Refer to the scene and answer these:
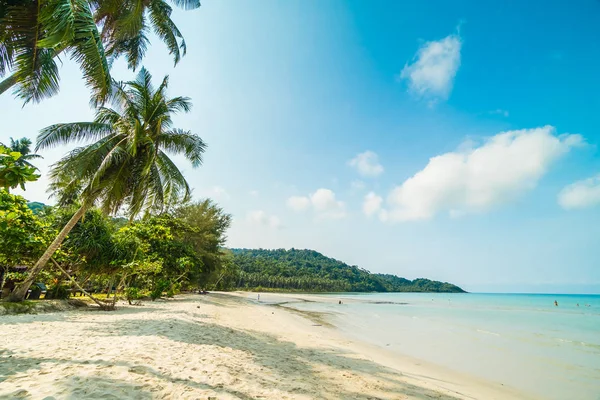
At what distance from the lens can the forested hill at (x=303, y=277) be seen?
8744cm

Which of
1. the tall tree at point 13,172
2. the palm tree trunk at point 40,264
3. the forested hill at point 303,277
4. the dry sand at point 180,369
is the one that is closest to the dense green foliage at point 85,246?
the palm tree trunk at point 40,264

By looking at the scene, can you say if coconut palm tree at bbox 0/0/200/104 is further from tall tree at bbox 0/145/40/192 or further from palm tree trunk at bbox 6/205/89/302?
palm tree trunk at bbox 6/205/89/302

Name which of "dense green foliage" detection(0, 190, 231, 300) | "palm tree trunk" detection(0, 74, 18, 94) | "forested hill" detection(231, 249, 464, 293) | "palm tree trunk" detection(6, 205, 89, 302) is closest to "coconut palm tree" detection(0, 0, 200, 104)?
"palm tree trunk" detection(0, 74, 18, 94)

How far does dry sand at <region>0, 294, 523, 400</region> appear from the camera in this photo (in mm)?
3449

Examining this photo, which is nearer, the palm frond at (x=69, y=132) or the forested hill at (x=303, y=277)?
the palm frond at (x=69, y=132)

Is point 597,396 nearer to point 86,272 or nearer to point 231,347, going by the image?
point 231,347

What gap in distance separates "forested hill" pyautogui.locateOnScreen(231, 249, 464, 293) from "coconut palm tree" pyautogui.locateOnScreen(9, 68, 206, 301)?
211ft

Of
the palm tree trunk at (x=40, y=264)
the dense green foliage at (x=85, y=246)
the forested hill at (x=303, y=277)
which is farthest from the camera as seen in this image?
the forested hill at (x=303, y=277)

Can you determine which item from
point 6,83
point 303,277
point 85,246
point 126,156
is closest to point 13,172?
point 6,83

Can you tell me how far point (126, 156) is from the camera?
1037cm

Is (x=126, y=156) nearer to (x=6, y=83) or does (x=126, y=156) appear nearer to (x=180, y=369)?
(x=6, y=83)

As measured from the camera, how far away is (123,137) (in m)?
11.2

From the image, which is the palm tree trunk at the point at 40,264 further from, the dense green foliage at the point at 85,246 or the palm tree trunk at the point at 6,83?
the palm tree trunk at the point at 6,83

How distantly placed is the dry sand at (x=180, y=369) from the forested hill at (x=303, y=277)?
6851 centimetres
